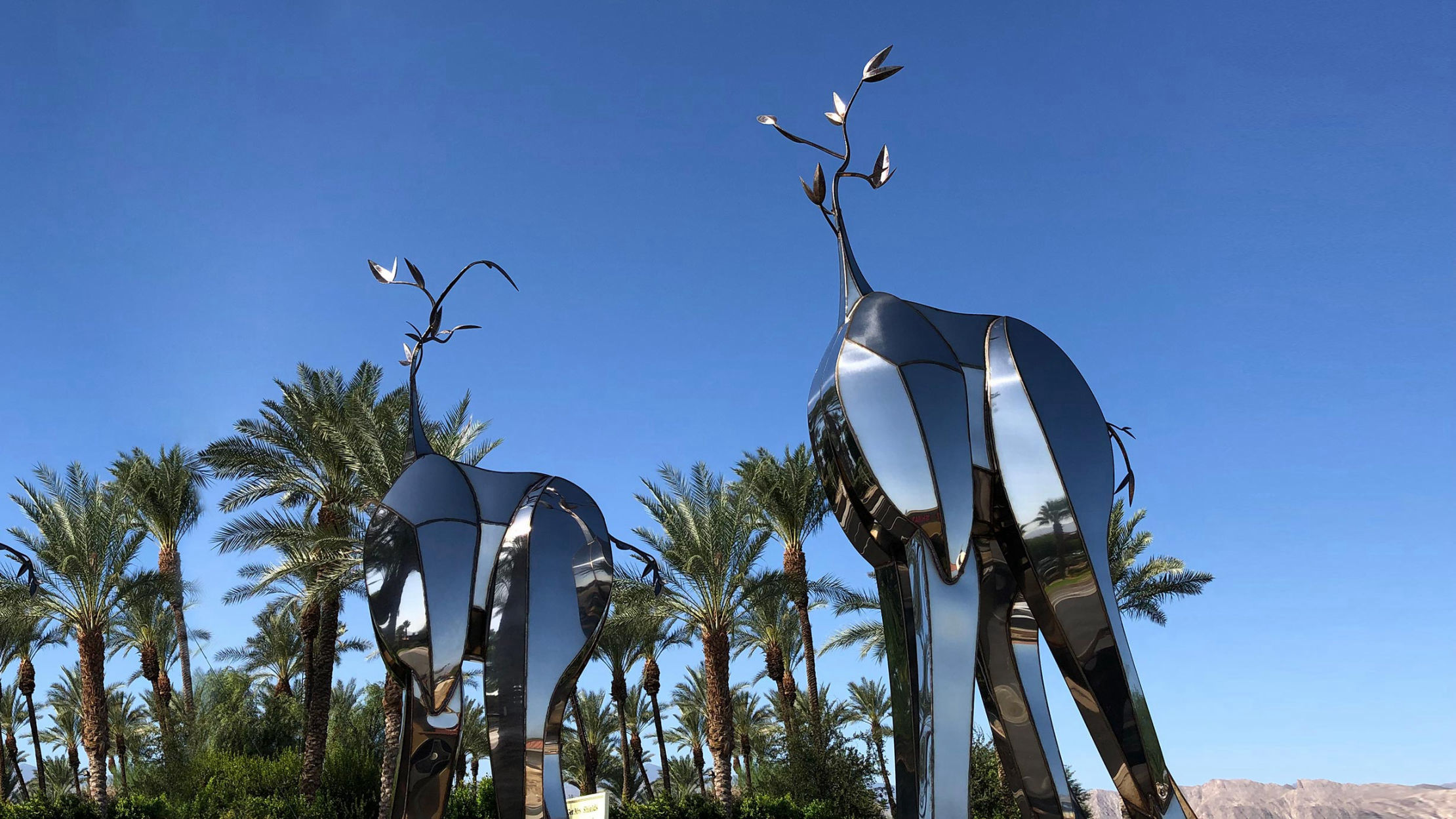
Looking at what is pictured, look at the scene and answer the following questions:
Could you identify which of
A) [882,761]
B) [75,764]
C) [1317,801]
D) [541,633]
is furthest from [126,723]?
[1317,801]

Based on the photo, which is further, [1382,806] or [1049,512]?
[1382,806]

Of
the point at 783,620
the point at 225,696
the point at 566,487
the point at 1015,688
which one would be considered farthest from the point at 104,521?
the point at 1015,688

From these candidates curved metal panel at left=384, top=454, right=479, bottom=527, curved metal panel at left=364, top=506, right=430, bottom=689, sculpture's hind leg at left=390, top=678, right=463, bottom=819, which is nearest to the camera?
sculpture's hind leg at left=390, top=678, right=463, bottom=819

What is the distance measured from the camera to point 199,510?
29.7m

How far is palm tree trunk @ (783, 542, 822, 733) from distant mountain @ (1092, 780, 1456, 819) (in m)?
48.4

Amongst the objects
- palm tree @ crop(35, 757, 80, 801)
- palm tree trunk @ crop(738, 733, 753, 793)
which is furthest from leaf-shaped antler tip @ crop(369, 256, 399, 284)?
palm tree @ crop(35, 757, 80, 801)

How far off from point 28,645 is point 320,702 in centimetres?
1132

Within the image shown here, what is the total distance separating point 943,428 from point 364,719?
109 ft

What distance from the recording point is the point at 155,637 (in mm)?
28844

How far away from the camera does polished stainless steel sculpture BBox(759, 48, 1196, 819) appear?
541 centimetres

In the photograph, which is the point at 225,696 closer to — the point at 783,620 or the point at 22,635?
the point at 22,635

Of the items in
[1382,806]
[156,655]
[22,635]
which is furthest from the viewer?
[1382,806]

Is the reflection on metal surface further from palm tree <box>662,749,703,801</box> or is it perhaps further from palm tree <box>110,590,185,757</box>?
palm tree <box>662,749,703,801</box>

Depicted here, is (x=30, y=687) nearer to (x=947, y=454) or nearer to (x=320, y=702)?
(x=320, y=702)
